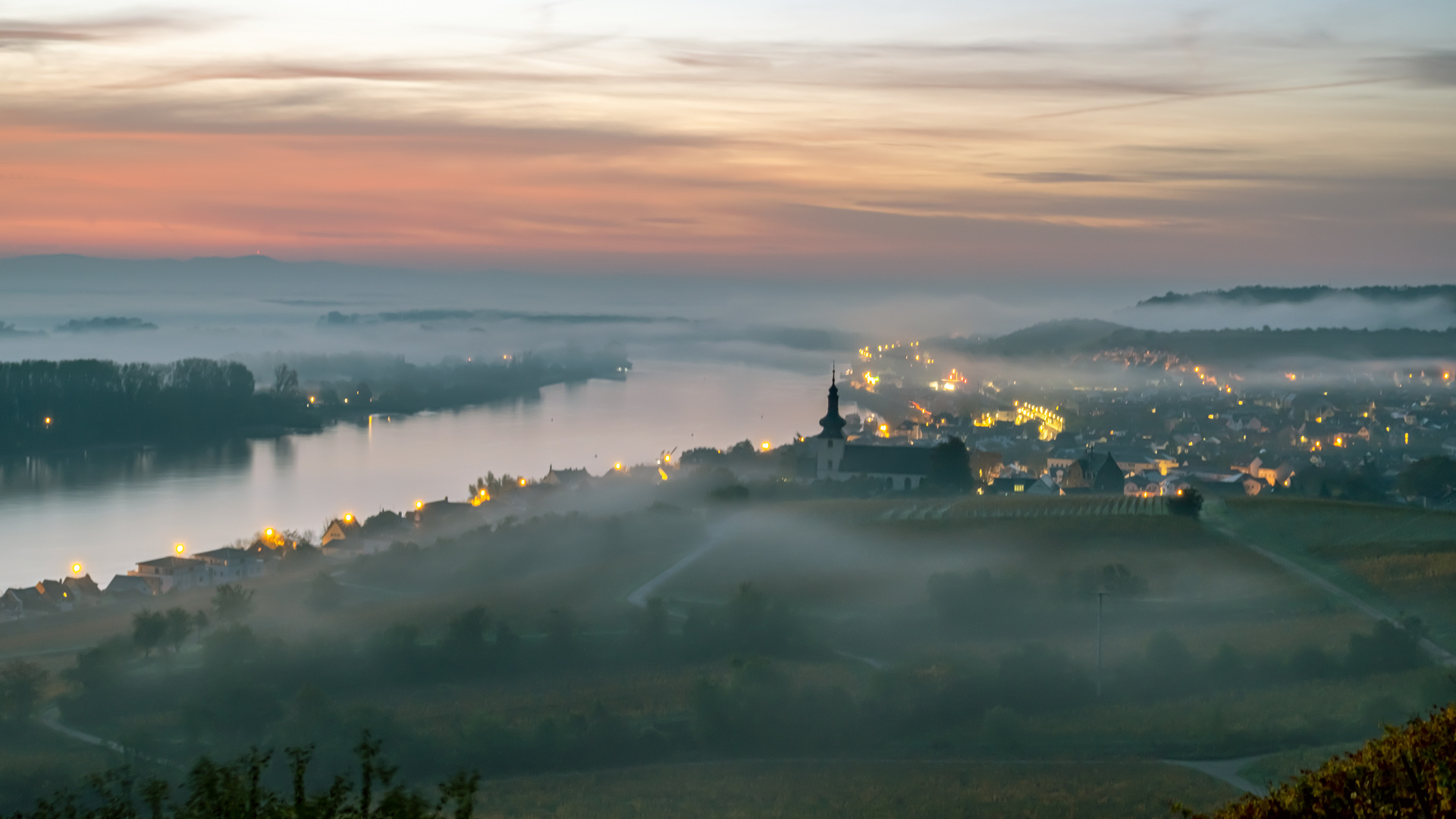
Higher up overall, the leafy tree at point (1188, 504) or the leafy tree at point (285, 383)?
the leafy tree at point (285, 383)

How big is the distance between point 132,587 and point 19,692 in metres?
7.72

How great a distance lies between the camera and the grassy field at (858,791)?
8.73m

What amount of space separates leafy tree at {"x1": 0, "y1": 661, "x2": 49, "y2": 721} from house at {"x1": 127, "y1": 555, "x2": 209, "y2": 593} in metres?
6.92

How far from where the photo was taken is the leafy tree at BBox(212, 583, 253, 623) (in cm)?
1561

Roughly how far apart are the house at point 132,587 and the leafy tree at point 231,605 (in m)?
3.29

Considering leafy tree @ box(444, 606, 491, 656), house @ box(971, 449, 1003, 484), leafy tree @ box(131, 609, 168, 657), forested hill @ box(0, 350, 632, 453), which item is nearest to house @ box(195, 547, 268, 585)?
leafy tree @ box(131, 609, 168, 657)

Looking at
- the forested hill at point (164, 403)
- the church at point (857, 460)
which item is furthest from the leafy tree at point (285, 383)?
the church at point (857, 460)

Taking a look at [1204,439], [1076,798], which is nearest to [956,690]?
[1076,798]

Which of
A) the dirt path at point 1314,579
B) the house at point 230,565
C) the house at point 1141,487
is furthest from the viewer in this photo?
the house at point 1141,487

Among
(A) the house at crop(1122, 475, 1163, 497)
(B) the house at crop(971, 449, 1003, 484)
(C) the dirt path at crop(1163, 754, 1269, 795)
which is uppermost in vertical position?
(B) the house at crop(971, 449, 1003, 484)

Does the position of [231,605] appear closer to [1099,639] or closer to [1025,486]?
[1099,639]

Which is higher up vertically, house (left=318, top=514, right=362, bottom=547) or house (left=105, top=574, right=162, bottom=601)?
house (left=318, top=514, right=362, bottom=547)

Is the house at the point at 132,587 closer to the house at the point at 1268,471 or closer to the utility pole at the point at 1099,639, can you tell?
the utility pole at the point at 1099,639

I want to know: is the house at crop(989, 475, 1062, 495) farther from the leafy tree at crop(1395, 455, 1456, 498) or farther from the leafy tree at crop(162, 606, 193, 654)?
the leafy tree at crop(162, 606, 193, 654)
